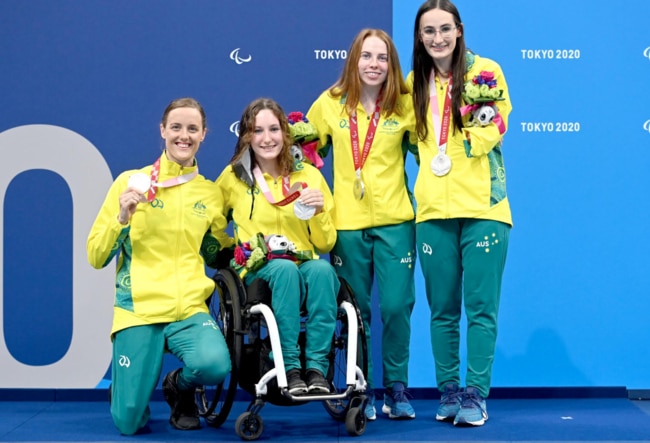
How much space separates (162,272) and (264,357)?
0.52 meters

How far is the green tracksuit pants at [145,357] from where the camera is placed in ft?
12.4

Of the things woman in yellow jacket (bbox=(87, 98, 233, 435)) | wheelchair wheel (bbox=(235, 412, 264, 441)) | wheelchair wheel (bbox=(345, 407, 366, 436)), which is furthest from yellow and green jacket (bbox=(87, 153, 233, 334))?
wheelchair wheel (bbox=(345, 407, 366, 436))

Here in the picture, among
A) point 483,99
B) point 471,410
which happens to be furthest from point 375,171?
point 471,410

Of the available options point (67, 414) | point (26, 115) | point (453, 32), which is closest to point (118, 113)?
point (26, 115)

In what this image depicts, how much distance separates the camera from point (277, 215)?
12.7 ft

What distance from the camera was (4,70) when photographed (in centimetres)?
485

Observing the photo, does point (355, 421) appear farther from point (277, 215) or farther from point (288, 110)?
point (288, 110)

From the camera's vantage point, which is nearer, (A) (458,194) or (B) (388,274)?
(A) (458,194)

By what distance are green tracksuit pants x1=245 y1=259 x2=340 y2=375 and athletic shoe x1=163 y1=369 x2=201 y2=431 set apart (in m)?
0.55

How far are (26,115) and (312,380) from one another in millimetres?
2164

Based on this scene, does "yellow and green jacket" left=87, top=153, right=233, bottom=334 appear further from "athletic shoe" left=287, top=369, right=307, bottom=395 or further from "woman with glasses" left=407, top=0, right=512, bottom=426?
"woman with glasses" left=407, top=0, right=512, bottom=426

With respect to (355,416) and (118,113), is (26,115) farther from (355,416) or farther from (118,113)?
(355,416)

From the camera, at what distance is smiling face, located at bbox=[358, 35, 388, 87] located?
3.97 metres

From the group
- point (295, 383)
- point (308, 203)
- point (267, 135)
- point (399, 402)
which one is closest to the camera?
point (295, 383)
